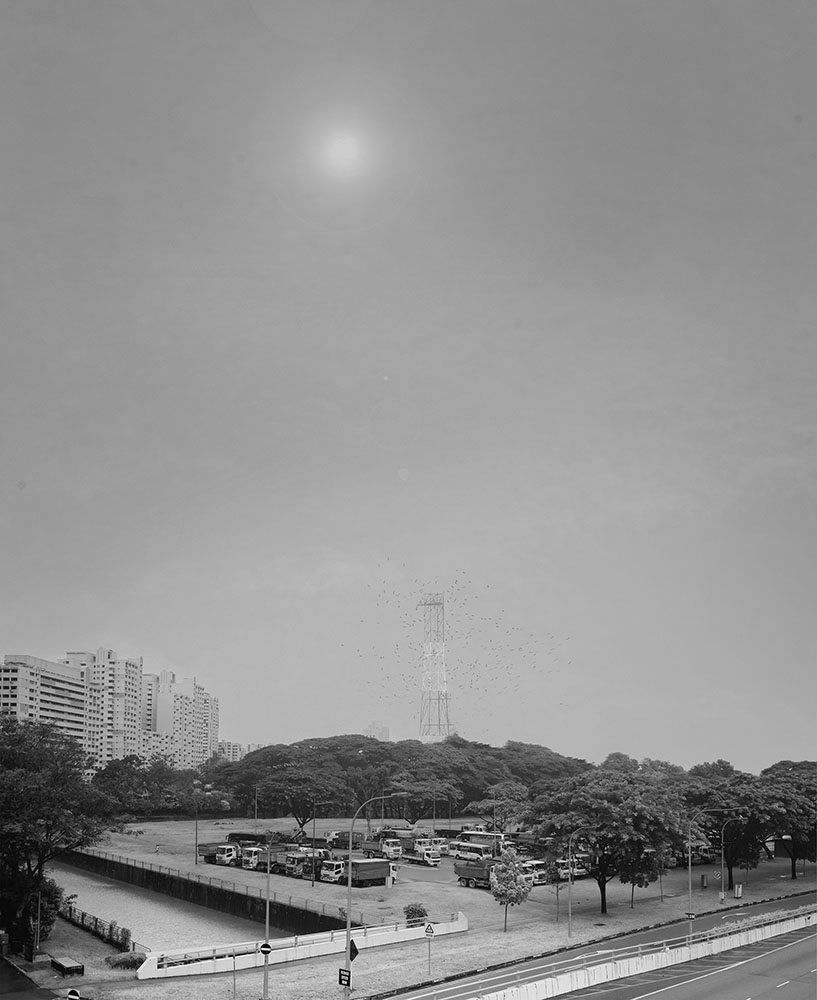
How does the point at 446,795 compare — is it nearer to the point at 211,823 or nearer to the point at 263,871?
the point at 211,823

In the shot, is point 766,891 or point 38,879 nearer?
point 38,879

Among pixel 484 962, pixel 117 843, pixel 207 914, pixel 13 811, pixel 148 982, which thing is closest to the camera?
pixel 148 982

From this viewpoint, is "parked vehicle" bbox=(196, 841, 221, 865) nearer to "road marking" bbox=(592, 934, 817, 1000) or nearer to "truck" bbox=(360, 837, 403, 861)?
"truck" bbox=(360, 837, 403, 861)

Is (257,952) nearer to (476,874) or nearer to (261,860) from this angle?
(476,874)

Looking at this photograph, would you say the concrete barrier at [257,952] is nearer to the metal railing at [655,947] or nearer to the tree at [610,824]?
the metal railing at [655,947]

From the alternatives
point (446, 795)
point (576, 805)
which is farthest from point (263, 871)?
point (446, 795)

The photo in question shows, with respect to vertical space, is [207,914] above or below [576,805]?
below

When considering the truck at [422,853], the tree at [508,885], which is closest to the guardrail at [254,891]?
the tree at [508,885]
